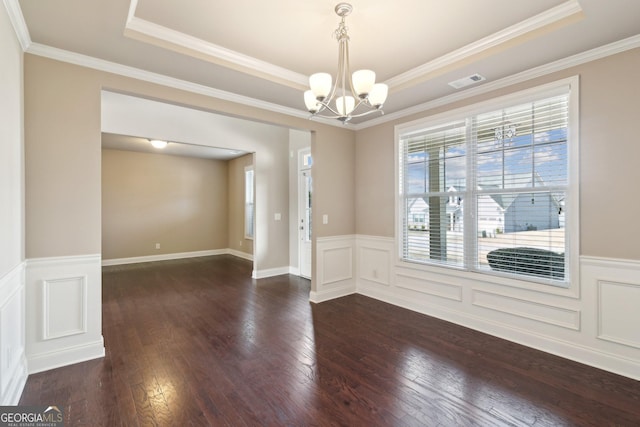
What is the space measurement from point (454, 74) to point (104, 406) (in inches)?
158

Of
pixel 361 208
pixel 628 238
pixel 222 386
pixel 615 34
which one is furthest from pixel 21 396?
pixel 615 34

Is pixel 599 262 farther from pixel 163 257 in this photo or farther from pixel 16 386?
pixel 163 257

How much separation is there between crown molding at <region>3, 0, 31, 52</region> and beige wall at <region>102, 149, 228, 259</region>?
17.3ft

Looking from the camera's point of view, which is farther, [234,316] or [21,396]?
[234,316]

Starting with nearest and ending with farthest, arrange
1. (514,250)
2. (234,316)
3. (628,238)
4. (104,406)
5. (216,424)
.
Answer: (216,424) < (104,406) < (628,238) < (514,250) < (234,316)

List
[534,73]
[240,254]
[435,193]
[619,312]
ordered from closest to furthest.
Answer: [619,312], [534,73], [435,193], [240,254]

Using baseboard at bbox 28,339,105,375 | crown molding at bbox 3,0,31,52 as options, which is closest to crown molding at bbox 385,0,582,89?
crown molding at bbox 3,0,31,52

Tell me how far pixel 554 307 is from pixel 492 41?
2.47 m

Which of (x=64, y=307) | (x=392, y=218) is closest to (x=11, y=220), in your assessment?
(x=64, y=307)

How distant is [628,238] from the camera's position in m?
2.46

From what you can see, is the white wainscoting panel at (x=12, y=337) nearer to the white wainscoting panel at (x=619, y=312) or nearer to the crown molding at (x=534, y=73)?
the crown molding at (x=534, y=73)

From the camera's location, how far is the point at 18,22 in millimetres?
2115

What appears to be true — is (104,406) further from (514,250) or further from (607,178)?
(607,178)

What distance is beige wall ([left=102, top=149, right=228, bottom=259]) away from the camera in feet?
23.2
